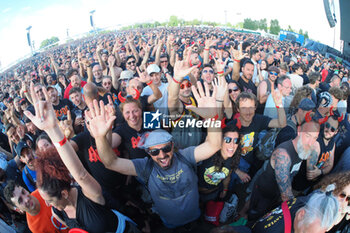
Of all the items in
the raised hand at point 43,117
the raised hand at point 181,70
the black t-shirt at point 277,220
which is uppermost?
the raised hand at point 181,70

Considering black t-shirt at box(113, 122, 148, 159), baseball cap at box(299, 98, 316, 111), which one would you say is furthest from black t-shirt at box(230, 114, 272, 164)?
black t-shirt at box(113, 122, 148, 159)

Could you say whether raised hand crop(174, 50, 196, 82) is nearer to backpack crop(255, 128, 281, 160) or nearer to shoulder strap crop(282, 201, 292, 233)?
backpack crop(255, 128, 281, 160)

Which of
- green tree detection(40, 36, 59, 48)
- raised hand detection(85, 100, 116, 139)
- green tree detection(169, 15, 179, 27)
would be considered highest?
green tree detection(169, 15, 179, 27)

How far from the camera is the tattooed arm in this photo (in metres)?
1.78

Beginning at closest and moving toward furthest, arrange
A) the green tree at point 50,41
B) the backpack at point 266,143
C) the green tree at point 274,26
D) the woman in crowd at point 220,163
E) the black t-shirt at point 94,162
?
the woman in crowd at point 220,163 → the black t-shirt at point 94,162 → the backpack at point 266,143 → the green tree at point 50,41 → the green tree at point 274,26

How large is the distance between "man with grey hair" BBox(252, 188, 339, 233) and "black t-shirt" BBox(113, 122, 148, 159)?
136 centimetres

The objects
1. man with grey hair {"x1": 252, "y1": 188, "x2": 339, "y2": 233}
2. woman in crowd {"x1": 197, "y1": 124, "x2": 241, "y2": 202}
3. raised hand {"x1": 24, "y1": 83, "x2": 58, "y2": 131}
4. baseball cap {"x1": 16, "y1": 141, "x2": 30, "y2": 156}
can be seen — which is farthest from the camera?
baseball cap {"x1": 16, "y1": 141, "x2": 30, "y2": 156}

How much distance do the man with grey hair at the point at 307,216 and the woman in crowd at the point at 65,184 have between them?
1208 mm

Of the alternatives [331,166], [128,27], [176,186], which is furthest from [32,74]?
[331,166]

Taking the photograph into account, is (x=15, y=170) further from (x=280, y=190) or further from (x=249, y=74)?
(x=249, y=74)

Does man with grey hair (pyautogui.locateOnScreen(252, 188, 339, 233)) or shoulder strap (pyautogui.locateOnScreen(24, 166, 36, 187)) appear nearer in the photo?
man with grey hair (pyautogui.locateOnScreen(252, 188, 339, 233))

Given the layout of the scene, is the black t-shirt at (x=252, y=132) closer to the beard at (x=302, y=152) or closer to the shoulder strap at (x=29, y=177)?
the beard at (x=302, y=152)

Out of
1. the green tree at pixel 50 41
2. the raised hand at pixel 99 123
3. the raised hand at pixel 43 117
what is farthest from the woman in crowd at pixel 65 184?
the green tree at pixel 50 41

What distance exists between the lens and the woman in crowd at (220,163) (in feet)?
6.42
